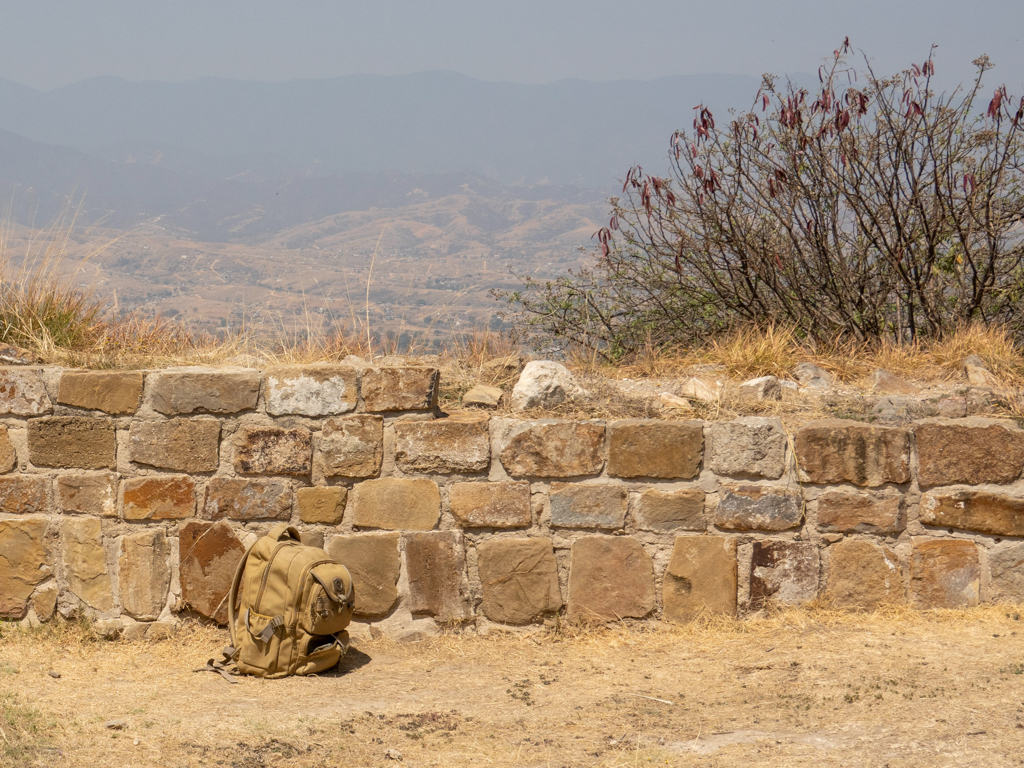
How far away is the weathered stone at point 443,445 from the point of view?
3240mm

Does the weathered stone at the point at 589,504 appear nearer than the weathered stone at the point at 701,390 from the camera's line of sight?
Yes

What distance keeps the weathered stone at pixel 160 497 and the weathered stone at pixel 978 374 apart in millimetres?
3264

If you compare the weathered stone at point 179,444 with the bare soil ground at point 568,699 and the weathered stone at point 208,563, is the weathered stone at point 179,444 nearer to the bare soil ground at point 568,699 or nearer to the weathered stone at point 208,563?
the weathered stone at point 208,563

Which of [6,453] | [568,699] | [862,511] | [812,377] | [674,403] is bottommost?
[568,699]

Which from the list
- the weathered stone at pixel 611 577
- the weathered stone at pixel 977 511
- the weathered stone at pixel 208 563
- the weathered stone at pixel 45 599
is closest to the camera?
the weathered stone at pixel 977 511

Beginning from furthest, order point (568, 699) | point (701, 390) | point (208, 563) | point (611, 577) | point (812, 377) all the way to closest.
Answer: point (812, 377) → point (701, 390) → point (208, 563) → point (611, 577) → point (568, 699)

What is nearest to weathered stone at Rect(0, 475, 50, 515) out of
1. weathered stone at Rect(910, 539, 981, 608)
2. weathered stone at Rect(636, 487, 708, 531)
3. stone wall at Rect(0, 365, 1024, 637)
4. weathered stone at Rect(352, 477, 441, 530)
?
stone wall at Rect(0, 365, 1024, 637)

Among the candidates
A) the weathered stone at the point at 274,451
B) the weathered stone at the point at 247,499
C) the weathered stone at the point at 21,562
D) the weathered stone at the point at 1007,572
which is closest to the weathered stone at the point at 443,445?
the weathered stone at the point at 274,451

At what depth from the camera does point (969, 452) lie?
314cm

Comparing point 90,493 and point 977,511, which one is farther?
point 90,493

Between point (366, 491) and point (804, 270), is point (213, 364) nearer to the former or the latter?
point (366, 491)

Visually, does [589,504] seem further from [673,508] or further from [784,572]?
[784,572]

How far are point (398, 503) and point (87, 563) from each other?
1.32 m

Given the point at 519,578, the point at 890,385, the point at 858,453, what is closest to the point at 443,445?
the point at 519,578
